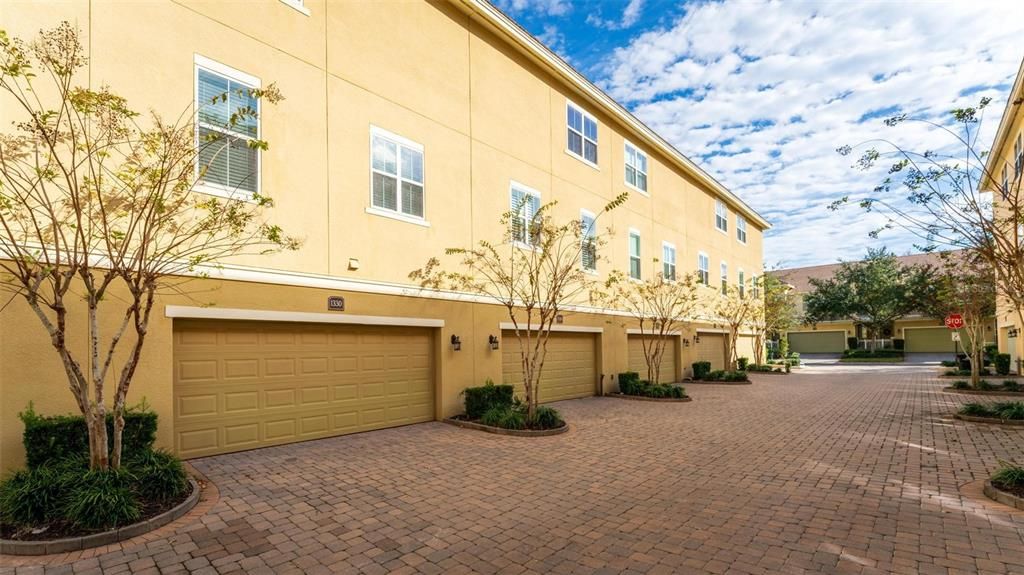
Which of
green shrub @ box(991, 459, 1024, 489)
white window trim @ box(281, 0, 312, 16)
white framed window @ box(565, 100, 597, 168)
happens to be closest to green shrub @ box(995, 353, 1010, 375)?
white framed window @ box(565, 100, 597, 168)

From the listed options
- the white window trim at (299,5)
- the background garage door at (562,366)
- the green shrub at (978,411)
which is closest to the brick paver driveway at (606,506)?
the green shrub at (978,411)

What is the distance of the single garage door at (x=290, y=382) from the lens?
7691 mm

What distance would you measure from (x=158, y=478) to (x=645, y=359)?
50.8 ft

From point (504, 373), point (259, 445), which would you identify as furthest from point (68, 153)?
point (504, 373)

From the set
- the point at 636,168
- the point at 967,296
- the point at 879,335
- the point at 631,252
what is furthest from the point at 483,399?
the point at 879,335

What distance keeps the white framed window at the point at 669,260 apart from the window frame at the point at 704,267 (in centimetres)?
250

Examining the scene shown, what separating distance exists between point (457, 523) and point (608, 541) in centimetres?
152

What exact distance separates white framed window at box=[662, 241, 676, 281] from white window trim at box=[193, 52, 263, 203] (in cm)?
1509

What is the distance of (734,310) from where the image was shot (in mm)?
25359

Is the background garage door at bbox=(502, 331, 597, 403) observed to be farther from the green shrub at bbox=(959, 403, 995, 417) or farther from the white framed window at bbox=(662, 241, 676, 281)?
the green shrub at bbox=(959, 403, 995, 417)

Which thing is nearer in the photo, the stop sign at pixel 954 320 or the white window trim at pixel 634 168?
the white window trim at pixel 634 168

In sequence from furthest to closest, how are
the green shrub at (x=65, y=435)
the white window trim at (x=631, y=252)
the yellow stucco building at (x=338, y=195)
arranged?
the white window trim at (x=631, y=252) < the yellow stucco building at (x=338, y=195) < the green shrub at (x=65, y=435)

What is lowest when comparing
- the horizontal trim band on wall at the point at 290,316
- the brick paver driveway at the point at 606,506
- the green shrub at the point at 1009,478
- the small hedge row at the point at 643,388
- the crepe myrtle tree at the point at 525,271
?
the small hedge row at the point at 643,388

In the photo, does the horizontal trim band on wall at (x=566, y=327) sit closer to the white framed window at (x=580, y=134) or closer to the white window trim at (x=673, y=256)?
the white framed window at (x=580, y=134)
